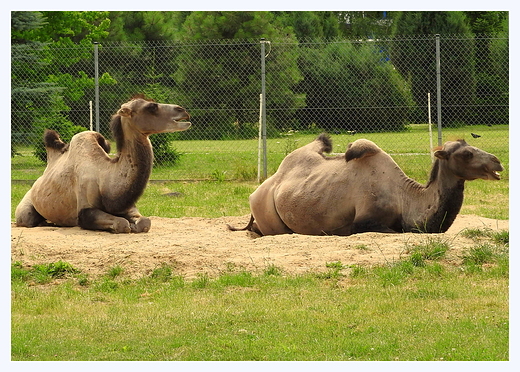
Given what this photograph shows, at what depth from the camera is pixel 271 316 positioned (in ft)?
22.7

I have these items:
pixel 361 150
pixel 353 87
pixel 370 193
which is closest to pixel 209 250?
pixel 370 193

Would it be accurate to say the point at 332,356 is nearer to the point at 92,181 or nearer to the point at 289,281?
the point at 289,281

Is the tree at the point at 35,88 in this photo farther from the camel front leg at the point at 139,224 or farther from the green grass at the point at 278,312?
the green grass at the point at 278,312

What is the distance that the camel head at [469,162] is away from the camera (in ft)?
31.4

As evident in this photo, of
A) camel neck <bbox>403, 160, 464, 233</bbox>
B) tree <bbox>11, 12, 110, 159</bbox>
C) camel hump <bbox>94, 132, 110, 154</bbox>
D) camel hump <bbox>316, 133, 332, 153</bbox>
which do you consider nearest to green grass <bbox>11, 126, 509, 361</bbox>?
camel neck <bbox>403, 160, 464, 233</bbox>

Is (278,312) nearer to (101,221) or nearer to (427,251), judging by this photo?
(427,251)

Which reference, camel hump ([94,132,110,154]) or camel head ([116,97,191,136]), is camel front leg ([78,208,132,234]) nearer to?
camel head ([116,97,191,136])

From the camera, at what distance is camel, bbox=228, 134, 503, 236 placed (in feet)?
32.1

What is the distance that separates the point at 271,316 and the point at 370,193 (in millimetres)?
3452

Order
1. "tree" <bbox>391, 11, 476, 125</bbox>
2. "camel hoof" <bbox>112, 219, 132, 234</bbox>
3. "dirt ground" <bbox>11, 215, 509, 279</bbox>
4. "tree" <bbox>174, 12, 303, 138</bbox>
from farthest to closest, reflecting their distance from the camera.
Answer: "tree" <bbox>174, 12, 303, 138</bbox>
"tree" <bbox>391, 11, 476, 125</bbox>
"camel hoof" <bbox>112, 219, 132, 234</bbox>
"dirt ground" <bbox>11, 215, 509, 279</bbox>

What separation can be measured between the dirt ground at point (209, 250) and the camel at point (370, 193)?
37 cm

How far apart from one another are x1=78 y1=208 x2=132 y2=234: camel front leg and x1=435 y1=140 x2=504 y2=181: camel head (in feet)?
13.3

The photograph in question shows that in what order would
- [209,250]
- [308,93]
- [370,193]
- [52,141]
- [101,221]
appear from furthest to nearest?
1. [308,93]
2. [52,141]
3. [101,221]
4. [370,193]
5. [209,250]

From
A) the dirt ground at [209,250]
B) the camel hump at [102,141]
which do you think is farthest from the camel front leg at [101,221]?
the camel hump at [102,141]
